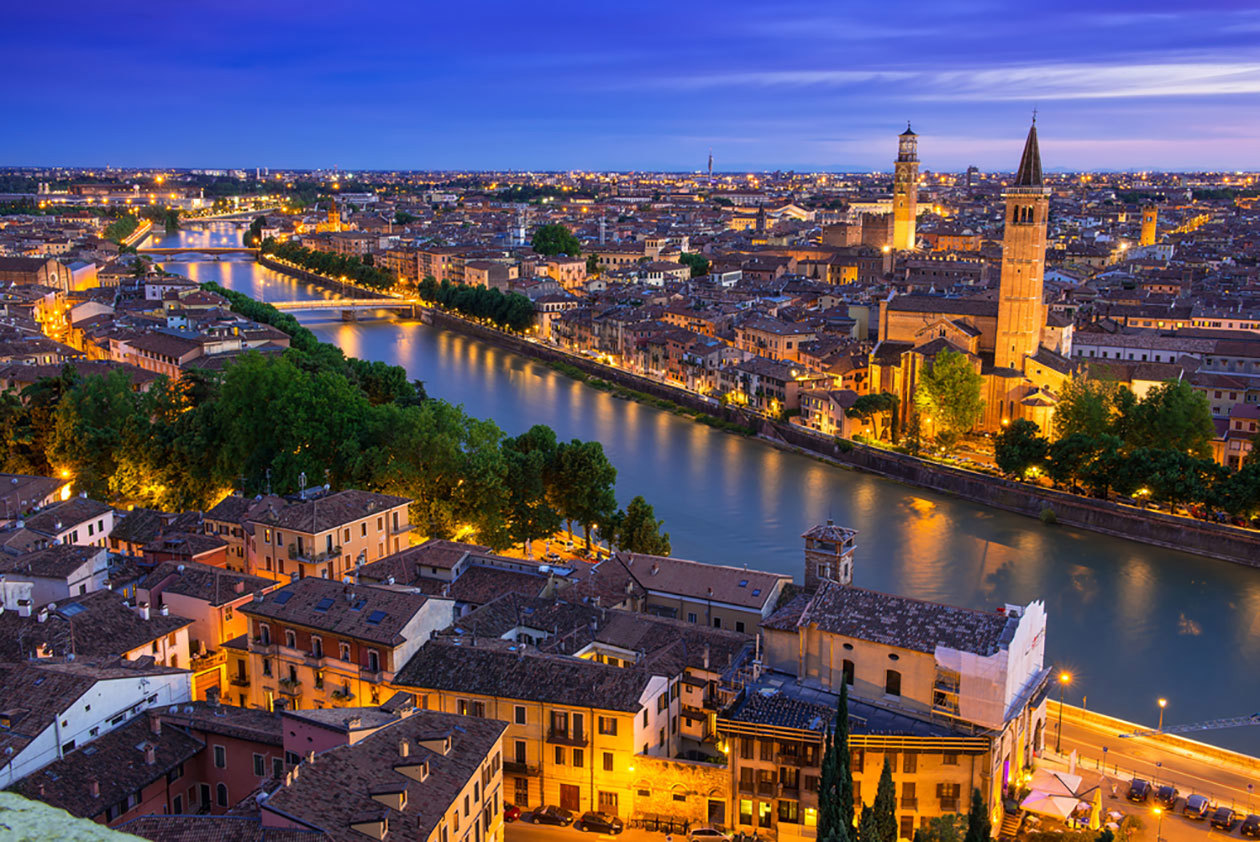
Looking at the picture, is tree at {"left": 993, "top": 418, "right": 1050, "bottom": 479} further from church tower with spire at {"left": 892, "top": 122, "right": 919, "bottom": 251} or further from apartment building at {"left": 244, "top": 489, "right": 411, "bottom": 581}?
church tower with spire at {"left": 892, "top": 122, "right": 919, "bottom": 251}

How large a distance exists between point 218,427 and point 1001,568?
754 centimetres

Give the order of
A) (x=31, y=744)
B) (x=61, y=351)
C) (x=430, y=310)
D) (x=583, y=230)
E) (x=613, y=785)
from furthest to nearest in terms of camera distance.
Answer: (x=583, y=230) → (x=430, y=310) → (x=61, y=351) → (x=613, y=785) → (x=31, y=744)

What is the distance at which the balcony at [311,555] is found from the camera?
771 cm

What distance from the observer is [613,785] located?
5.29 meters

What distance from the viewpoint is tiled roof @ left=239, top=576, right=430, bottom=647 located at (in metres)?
5.73

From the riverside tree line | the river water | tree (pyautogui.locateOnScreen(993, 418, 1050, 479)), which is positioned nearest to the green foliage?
the river water

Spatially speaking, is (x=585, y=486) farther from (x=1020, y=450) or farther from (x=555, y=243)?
(x=555, y=243)

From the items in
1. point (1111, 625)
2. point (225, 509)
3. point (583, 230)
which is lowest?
point (1111, 625)

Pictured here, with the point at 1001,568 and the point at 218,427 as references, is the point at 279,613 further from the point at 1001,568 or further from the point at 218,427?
the point at 1001,568

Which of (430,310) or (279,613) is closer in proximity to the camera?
(279,613)

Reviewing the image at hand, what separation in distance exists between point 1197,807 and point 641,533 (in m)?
4.53

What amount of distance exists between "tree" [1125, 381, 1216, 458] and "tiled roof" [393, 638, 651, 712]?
26.1 feet

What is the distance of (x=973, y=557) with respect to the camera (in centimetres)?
995

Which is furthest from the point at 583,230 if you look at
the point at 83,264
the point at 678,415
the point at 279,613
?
the point at 279,613
